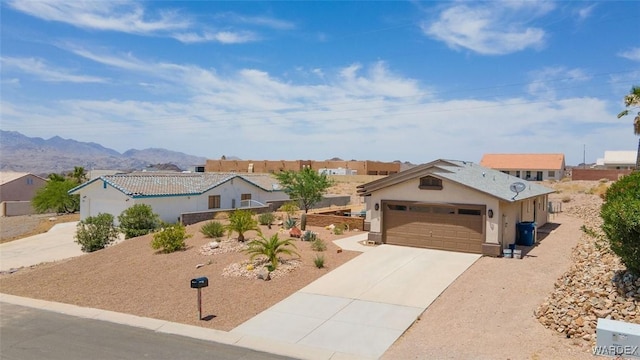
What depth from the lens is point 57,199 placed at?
49.7m

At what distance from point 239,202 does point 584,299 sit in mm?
33046

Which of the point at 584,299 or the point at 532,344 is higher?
the point at 584,299

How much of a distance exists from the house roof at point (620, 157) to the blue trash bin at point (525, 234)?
7681cm

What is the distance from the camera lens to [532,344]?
1088 centimetres

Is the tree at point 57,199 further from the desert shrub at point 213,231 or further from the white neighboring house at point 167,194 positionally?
the desert shrub at point 213,231

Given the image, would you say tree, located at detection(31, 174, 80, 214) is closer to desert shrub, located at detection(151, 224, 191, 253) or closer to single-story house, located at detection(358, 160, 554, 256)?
desert shrub, located at detection(151, 224, 191, 253)

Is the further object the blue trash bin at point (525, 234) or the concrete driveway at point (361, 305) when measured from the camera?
the blue trash bin at point (525, 234)

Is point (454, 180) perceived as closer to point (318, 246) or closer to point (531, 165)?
point (318, 246)

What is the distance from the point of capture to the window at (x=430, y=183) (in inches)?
864

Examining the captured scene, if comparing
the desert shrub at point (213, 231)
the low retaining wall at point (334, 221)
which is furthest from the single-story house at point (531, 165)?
the desert shrub at point (213, 231)

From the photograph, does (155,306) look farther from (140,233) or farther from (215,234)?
(140,233)

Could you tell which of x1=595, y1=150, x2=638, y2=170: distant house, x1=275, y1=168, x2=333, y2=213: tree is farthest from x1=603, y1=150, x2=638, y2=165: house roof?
x1=275, y1=168, x2=333, y2=213: tree

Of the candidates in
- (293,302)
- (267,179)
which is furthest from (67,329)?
(267,179)

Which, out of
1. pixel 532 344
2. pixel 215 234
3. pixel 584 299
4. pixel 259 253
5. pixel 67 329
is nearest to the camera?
pixel 532 344
